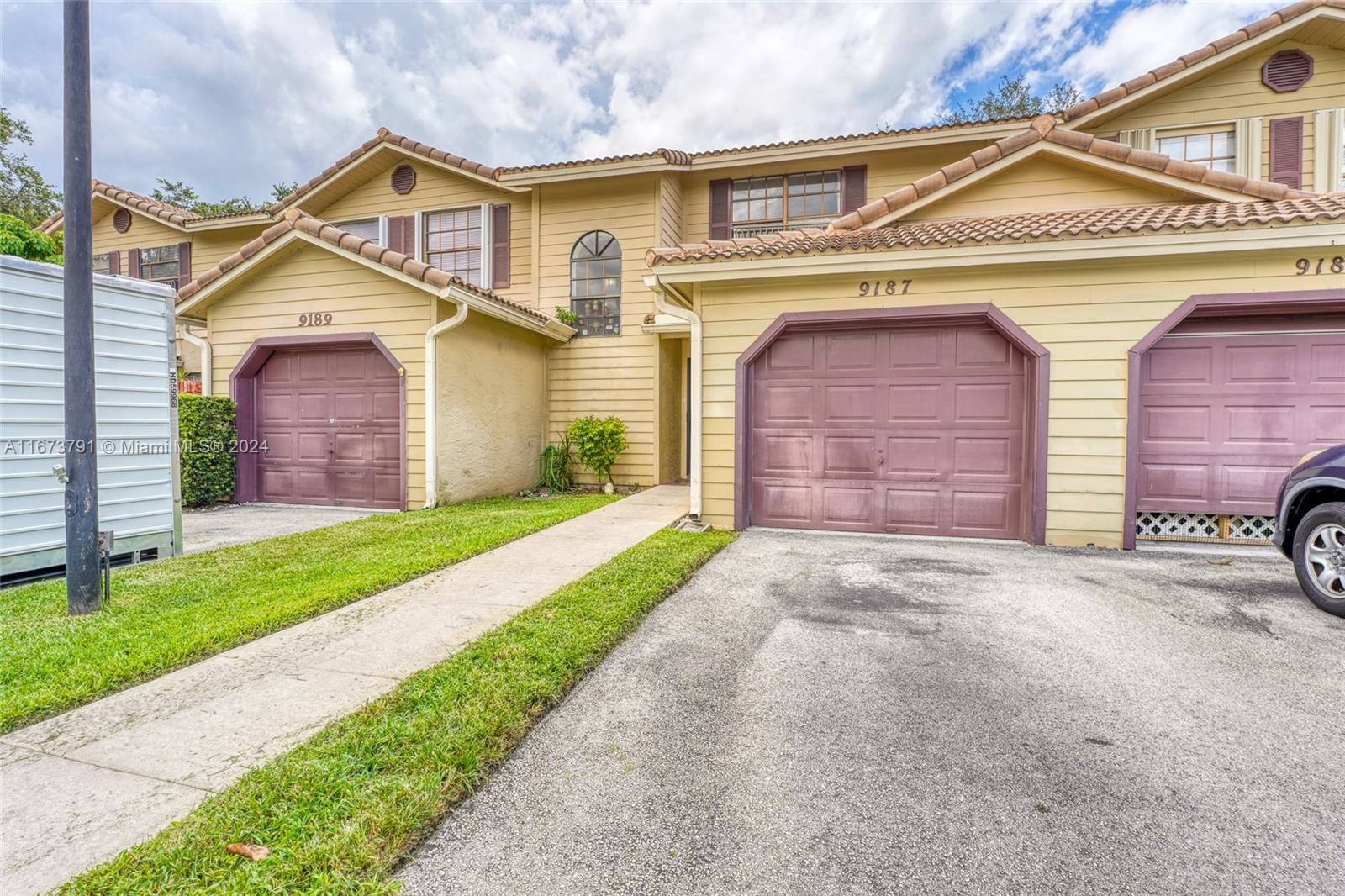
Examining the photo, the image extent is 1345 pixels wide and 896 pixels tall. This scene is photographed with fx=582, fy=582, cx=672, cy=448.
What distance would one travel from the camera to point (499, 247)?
11562 mm

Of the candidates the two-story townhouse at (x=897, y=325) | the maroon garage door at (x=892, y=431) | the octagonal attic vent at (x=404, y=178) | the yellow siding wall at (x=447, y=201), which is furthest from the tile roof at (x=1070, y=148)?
the octagonal attic vent at (x=404, y=178)

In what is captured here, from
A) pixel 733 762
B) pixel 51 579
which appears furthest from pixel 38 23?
pixel 733 762

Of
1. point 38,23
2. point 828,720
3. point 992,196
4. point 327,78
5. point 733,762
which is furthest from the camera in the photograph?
point 327,78

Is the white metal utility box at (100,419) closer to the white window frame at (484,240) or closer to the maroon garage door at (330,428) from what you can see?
the maroon garage door at (330,428)

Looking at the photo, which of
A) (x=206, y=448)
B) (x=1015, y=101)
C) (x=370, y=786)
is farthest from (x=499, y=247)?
(x=1015, y=101)

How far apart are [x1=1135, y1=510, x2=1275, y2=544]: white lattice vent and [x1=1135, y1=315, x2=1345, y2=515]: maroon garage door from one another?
0.58 feet

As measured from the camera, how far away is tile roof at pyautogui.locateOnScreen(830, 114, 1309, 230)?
6680mm

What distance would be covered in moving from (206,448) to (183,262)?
839 centimetres

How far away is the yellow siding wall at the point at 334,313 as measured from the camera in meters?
8.33

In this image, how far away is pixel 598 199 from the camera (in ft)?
36.3

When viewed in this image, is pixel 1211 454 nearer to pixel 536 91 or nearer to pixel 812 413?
pixel 812 413

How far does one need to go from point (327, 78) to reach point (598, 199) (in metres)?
10.3

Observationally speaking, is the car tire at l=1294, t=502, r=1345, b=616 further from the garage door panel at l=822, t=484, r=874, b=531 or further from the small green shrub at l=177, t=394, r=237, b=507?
the small green shrub at l=177, t=394, r=237, b=507

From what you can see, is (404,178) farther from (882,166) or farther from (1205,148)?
(1205,148)
